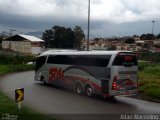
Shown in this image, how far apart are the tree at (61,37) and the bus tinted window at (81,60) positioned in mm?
74444

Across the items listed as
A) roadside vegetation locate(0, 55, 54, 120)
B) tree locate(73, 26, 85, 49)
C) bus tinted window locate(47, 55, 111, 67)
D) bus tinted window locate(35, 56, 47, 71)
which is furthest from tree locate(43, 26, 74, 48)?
bus tinted window locate(47, 55, 111, 67)

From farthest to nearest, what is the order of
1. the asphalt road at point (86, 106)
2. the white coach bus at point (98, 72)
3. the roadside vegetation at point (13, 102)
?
1. the white coach bus at point (98, 72)
2. the asphalt road at point (86, 106)
3. the roadside vegetation at point (13, 102)

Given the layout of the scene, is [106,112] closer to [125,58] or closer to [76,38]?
[125,58]

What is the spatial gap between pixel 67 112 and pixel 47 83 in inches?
546

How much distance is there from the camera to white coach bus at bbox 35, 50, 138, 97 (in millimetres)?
19188

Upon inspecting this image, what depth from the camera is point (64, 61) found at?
993 inches

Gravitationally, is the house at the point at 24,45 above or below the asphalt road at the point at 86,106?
above

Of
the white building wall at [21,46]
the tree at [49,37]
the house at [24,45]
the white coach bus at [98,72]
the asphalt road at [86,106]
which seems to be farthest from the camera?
the tree at [49,37]

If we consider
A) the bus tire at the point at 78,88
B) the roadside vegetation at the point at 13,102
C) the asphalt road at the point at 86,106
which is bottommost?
the asphalt road at the point at 86,106

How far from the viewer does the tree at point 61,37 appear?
10206cm

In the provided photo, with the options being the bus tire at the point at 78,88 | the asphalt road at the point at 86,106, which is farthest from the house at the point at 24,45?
the asphalt road at the point at 86,106

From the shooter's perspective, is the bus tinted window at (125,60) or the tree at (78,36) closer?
the bus tinted window at (125,60)

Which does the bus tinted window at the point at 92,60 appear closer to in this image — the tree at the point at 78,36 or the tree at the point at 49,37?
the tree at the point at 49,37

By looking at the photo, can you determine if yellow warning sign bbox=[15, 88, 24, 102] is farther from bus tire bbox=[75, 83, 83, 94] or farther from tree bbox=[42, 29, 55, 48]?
tree bbox=[42, 29, 55, 48]
